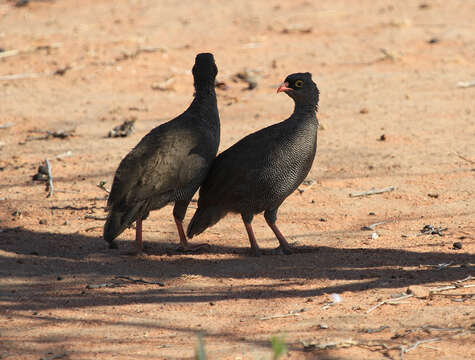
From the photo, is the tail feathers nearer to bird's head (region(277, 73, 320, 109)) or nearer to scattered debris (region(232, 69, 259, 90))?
bird's head (region(277, 73, 320, 109))

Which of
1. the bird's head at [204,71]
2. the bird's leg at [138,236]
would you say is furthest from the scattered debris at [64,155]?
the bird's leg at [138,236]

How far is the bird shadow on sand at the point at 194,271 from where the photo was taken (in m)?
6.10

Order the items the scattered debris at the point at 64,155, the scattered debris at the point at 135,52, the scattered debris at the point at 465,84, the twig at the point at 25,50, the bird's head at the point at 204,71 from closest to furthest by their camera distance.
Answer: the bird's head at the point at 204,71, the scattered debris at the point at 64,155, the scattered debris at the point at 465,84, the scattered debris at the point at 135,52, the twig at the point at 25,50

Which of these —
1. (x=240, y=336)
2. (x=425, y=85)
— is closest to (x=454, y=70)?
(x=425, y=85)

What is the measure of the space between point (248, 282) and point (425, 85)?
6876mm

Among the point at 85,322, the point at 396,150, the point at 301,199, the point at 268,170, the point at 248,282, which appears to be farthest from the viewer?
the point at 396,150

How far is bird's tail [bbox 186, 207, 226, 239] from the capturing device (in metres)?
7.18

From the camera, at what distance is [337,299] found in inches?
226

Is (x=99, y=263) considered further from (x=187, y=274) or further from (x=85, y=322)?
(x=85, y=322)

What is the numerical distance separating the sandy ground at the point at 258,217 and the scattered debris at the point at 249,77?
0.36 feet

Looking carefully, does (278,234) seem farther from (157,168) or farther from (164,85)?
(164,85)

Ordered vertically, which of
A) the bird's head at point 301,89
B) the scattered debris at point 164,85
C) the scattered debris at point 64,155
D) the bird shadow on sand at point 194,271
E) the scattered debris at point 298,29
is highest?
the bird's head at point 301,89

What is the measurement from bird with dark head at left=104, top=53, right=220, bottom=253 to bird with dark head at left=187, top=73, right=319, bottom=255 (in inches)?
7.2

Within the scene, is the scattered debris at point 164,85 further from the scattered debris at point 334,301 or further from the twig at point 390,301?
the twig at point 390,301
